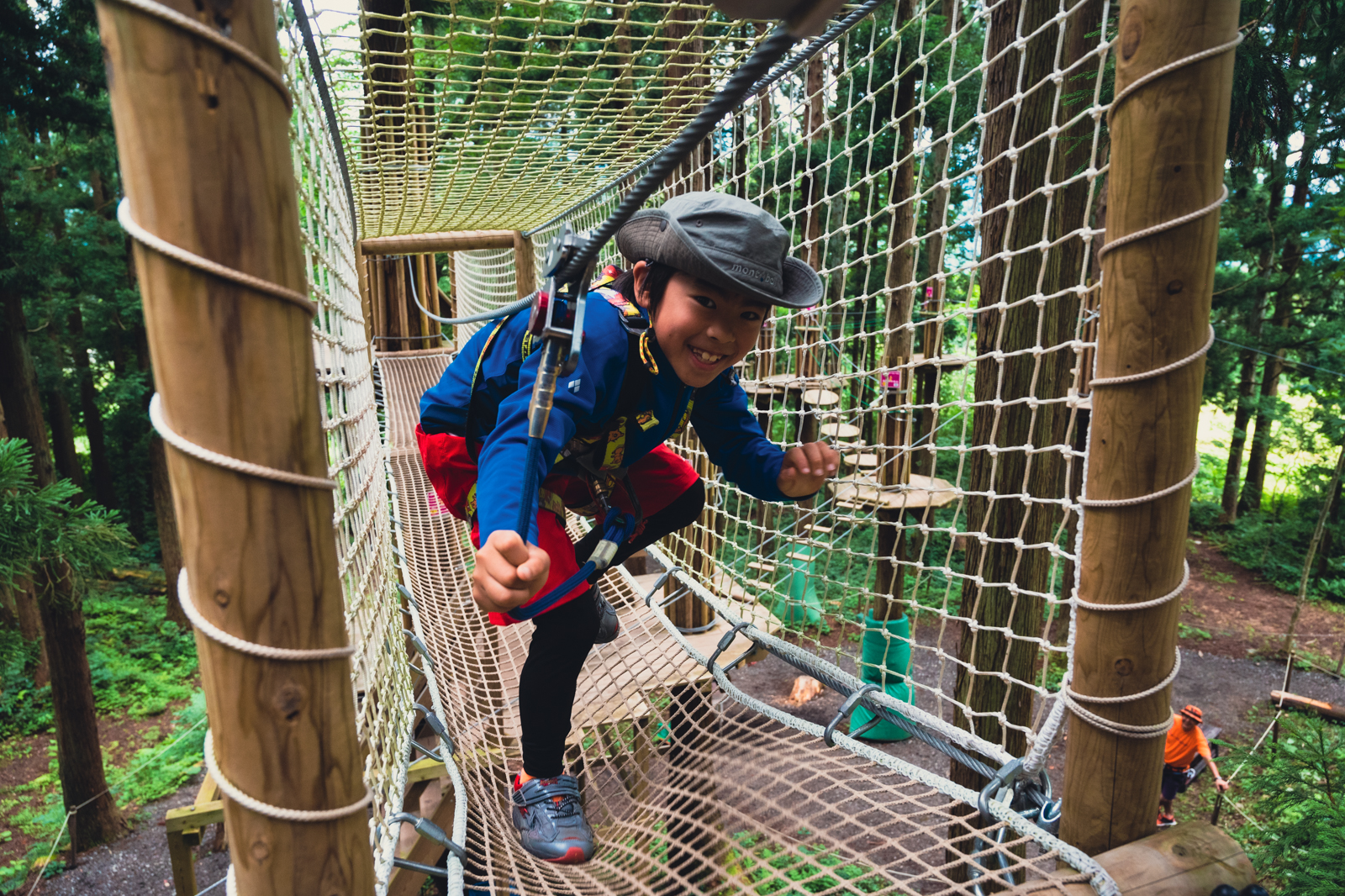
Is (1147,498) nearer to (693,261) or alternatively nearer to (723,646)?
(693,261)

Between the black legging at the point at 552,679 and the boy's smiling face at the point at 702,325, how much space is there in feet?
1.12

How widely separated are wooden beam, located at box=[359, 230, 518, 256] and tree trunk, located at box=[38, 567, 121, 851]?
2.71 metres

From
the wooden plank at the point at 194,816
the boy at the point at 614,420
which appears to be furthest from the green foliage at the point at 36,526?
the boy at the point at 614,420

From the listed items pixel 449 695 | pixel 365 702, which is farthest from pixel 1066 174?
pixel 365 702

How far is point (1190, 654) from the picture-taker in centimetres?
658

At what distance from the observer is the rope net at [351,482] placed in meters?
1.15

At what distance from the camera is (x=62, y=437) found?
8750 mm

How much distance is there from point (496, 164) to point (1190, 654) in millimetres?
6865

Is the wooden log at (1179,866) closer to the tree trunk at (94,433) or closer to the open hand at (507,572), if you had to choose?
the open hand at (507,572)

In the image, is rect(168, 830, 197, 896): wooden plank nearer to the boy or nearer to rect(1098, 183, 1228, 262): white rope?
the boy

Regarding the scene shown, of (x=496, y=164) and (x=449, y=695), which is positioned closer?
(x=449, y=695)

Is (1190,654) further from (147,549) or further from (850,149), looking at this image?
(147,549)

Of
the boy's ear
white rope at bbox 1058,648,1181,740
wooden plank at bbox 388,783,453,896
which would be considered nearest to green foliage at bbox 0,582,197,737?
wooden plank at bbox 388,783,453,896

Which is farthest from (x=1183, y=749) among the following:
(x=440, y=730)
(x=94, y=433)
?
(x=94, y=433)
